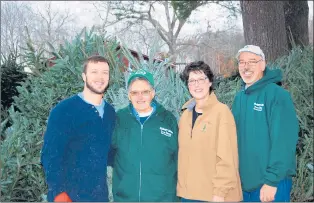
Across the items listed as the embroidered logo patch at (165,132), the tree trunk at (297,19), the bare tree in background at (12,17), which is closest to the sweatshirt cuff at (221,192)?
the embroidered logo patch at (165,132)

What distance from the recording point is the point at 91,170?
3.27 metres

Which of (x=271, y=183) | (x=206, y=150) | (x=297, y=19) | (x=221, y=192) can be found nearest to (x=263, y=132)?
(x=271, y=183)

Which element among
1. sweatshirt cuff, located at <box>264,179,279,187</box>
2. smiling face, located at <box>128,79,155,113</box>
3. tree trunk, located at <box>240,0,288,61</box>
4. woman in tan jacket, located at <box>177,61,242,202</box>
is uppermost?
tree trunk, located at <box>240,0,288,61</box>

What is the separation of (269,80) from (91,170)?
64.4 inches

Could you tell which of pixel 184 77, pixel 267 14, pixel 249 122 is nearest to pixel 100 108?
pixel 184 77

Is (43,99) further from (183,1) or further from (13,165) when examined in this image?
(183,1)

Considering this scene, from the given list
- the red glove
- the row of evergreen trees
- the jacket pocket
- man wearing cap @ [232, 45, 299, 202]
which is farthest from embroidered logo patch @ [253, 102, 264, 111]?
the red glove

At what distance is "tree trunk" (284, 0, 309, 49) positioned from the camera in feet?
36.2

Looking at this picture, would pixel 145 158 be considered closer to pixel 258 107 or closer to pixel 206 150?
pixel 206 150

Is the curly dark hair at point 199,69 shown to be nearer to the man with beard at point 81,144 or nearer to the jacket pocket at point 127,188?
the man with beard at point 81,144

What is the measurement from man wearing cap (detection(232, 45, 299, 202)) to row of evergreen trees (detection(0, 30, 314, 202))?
1.31 metres

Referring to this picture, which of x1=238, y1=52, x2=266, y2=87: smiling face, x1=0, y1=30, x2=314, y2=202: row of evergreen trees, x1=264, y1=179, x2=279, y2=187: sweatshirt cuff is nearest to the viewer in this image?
x1=264, y1=179, x2=279, y2=187: sweatshirt cuff

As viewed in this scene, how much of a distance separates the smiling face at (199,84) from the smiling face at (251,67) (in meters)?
0.38

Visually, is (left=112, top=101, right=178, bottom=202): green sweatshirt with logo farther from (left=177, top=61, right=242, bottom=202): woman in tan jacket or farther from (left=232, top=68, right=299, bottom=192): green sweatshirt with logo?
(left=232, top=68, right=299, bottom=192): green sweatshirt with logo
